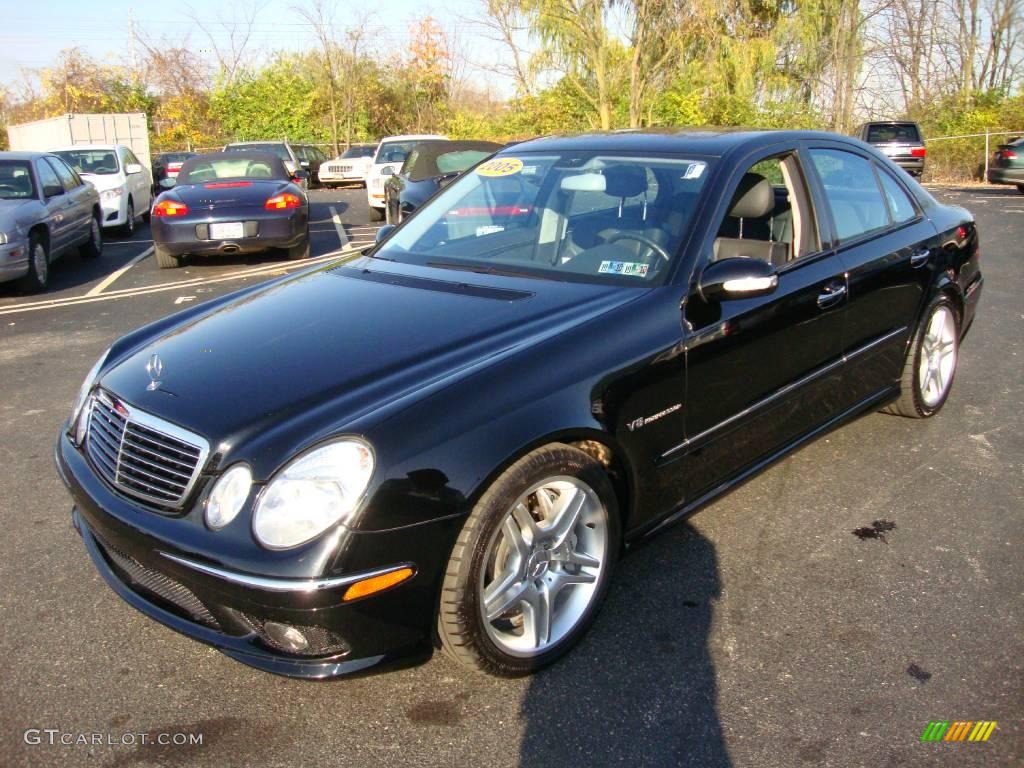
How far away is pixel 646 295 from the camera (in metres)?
3.22

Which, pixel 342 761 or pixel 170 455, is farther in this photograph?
pixel 170 455

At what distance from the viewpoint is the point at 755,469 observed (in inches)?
144

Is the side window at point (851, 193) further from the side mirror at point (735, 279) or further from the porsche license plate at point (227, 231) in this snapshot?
the porsche license plate at point (227, 231)

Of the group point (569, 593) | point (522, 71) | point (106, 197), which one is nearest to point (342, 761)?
point (569, 593)

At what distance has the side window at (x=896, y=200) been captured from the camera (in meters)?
4.55

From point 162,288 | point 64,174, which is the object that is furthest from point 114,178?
point 162,288

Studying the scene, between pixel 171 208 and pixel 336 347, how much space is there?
333 inches

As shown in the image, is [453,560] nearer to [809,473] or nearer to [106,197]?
[809,473]

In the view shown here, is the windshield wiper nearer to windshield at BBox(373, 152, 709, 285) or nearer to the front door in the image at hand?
windshield at BBox(373, 152, 709, 285)

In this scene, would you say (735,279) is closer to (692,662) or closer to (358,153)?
(692,662)

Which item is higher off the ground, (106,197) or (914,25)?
(914,25)

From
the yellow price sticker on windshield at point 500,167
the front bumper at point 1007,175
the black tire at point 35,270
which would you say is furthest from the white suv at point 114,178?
the front bumper at point 1007,175

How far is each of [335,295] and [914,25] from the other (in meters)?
38.1

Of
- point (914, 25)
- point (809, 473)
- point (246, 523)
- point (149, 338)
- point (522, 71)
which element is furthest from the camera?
point (914, 25)
